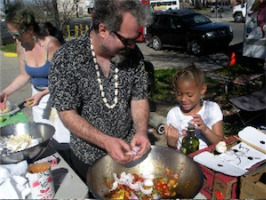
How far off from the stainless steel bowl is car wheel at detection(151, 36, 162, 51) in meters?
9.81

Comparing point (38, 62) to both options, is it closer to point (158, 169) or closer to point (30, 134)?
point (30, 134)

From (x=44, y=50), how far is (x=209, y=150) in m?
1.70

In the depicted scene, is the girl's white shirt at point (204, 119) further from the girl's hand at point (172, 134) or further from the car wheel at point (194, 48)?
the car wheel at point (194, 48)

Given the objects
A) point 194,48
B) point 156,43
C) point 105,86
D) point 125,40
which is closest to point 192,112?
point 105,86

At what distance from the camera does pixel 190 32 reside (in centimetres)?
1009

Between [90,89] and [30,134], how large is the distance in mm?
717

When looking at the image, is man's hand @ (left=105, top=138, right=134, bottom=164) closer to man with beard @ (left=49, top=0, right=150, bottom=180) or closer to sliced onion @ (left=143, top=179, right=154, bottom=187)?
man with beard @ (left=49, top=0, right=150, bottom=180)

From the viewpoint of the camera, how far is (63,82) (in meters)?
1.74

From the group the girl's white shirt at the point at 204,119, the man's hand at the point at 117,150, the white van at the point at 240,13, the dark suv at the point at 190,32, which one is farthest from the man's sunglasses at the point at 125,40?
the white van at the point at 240,13

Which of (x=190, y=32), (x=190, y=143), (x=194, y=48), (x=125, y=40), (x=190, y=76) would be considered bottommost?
(x=194, y=48)

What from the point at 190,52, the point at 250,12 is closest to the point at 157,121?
the point at 250,12

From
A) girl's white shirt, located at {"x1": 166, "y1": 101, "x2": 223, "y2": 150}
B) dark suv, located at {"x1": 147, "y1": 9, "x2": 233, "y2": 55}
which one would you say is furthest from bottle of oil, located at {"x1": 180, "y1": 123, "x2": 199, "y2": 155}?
dark suv, located at {"x1": 147, "y1": 9, "x2": 233, "y2": 55}

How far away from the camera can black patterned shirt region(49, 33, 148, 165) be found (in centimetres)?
175

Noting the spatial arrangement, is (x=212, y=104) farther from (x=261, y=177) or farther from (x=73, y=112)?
(x=73, y=112)
